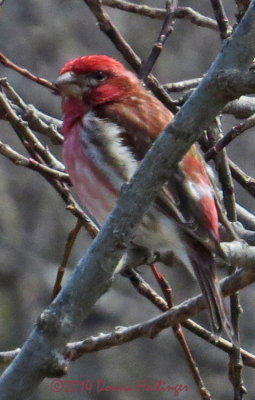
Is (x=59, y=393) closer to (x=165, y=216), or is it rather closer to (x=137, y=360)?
(x=137, y=360)

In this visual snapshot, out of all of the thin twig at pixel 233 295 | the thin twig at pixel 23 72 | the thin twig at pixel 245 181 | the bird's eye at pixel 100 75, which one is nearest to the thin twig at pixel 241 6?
the thin twig at pixel 233 295

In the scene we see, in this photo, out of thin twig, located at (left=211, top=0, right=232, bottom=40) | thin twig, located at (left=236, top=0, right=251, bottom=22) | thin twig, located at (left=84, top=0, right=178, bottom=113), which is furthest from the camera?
thin twig, located at (left=84, top=0, right=178, bottom=113)

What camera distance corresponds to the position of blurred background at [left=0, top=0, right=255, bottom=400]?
1129 cm

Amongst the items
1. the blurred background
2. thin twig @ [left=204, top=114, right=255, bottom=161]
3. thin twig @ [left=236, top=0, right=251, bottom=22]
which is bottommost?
the blurred background

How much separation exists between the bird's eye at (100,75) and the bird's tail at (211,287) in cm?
113

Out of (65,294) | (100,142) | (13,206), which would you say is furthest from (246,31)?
(13,206)

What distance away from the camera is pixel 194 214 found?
4.63 m

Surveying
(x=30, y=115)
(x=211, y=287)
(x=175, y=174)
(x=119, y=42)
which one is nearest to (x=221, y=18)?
(x=119, y=42)

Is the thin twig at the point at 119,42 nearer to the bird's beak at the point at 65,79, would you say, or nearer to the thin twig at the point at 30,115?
the bird's beak at the point at 65,79

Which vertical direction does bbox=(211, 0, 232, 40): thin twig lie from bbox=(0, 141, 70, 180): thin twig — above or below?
above

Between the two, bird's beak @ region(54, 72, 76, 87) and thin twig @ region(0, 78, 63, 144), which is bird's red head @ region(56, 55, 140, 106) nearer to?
bird's beak @ region(54, 72, 76, 87)

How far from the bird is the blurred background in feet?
18.3

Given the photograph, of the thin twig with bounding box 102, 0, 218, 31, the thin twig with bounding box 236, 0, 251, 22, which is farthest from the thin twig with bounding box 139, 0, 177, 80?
the thin twig with bounding box 236, 0, 251, 22

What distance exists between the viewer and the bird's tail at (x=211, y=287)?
427 centimetres
